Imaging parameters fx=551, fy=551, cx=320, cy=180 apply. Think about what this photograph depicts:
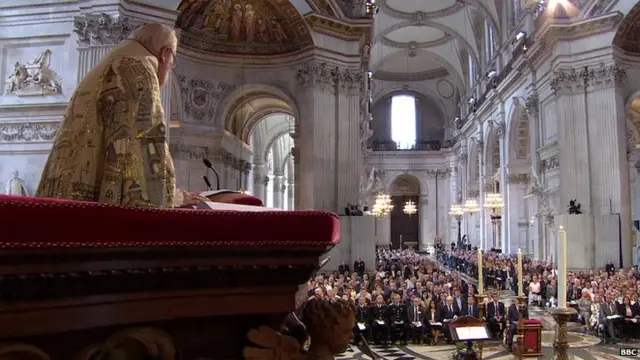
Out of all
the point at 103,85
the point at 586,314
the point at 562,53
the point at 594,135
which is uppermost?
the point at 562,53

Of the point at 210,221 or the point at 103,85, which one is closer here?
the point at 210,221

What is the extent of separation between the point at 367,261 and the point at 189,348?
18299mm

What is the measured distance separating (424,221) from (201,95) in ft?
99.8

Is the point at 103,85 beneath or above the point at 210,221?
above

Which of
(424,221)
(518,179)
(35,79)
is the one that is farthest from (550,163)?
(424,221)

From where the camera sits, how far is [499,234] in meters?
33.4

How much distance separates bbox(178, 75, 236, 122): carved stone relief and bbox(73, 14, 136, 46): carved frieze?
688 cm

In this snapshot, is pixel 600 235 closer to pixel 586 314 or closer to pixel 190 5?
pixel 586 314

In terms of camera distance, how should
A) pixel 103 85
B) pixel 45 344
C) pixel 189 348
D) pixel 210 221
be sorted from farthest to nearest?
pixel 103 85 → pixel 189 348 → pixel 210 221 → pixel 45 344

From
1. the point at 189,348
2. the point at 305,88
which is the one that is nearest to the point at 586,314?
the point at 305,88

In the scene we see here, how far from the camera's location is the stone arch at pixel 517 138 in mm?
29120

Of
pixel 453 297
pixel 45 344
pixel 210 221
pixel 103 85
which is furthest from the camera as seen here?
pixel 453 297

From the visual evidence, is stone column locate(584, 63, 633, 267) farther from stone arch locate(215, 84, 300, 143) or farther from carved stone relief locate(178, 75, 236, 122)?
carved stone relief locate(178, 75, 236, 122)

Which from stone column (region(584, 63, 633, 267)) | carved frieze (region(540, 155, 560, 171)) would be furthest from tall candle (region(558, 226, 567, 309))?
carved frieze (region(540, 155, 560, 171))
